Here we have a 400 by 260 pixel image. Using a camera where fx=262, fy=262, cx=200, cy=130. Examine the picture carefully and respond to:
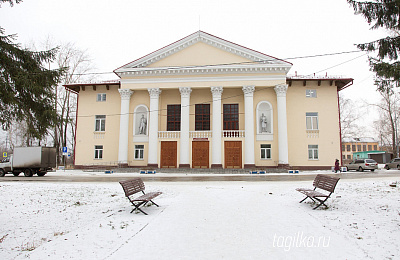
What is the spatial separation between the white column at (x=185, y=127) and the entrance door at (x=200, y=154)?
89 cm

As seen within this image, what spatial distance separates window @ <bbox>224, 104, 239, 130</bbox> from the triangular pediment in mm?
4613

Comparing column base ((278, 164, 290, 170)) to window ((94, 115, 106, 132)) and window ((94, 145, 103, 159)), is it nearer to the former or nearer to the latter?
window ((94, 145, 103, 159))

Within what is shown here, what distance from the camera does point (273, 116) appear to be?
28.7 metres

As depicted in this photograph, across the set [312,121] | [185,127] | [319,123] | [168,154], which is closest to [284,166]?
[312,121]

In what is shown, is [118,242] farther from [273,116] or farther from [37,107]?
[273,116]

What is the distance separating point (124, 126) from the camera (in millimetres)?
29172

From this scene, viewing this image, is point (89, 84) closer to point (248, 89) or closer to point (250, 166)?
point (248, 89)

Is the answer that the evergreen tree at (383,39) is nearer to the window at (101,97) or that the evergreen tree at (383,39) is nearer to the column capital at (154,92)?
the column capital at (154,92)

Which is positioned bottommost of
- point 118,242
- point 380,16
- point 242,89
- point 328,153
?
point 118,242

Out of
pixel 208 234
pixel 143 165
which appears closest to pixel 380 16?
pixel 208 234

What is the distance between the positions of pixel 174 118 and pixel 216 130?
17.5ft

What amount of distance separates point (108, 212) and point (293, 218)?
5.17m

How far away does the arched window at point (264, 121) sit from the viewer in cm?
2830

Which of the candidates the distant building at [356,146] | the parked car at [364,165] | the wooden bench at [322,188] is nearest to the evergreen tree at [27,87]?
the wooden bench at [322,188]
